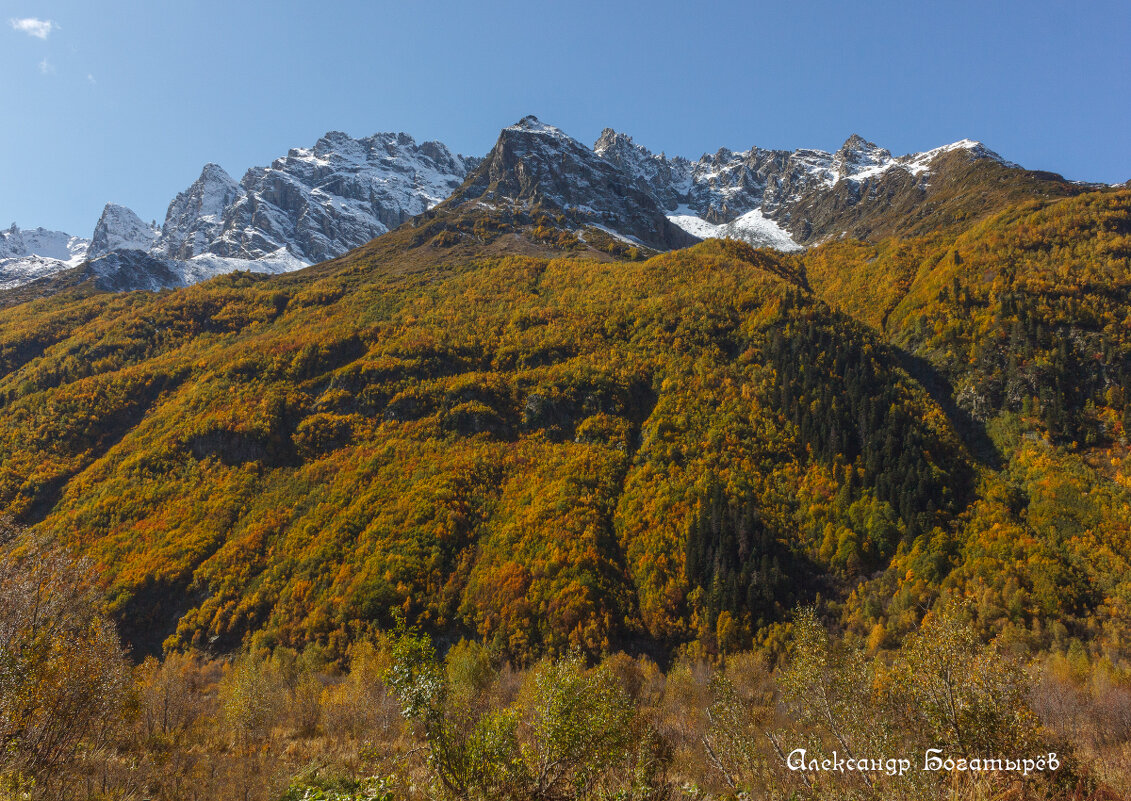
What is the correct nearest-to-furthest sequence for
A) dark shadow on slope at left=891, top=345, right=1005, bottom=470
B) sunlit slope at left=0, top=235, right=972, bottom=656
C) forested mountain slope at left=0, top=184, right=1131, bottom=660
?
forested mountain slope at left=0, top=184, right=1131, bottom=660 → sunlit slope at left=0, top=235, right=972, bottom=656 → dark shadow on slope at left=891, top=345, right=1005, bottom=470

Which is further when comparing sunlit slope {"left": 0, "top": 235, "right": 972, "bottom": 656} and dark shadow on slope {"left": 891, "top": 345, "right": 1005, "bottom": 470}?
dark shadow on slope {"left": 891, "top": 345, "right": 1005, "bottom": 470}

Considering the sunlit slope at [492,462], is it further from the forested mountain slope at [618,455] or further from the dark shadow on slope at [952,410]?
the dark shadow on slope at [952,410]

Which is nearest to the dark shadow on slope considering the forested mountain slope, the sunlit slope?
the forested mountain slope

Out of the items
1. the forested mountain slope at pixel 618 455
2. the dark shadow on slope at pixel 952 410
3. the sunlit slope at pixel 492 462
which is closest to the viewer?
the forested mountain slope at pixel 618 455

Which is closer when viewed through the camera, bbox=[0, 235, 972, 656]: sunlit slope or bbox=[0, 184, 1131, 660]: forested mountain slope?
bbox=[0, 184, 1131, 660]: forested mountain slope

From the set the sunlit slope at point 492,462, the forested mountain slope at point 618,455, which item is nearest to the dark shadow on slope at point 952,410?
the forested mountain slope at point 618,455

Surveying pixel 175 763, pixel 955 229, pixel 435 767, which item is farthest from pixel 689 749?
pixel 955 229

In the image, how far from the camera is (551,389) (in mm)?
83375

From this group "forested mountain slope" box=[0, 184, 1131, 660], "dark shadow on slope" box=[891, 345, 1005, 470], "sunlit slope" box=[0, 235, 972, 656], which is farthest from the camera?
"dark shadow on slope" box=[891, 345, 1005, 470]

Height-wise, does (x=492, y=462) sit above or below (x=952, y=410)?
below

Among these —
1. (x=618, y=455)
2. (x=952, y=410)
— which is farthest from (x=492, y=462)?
(x=952, y=410)

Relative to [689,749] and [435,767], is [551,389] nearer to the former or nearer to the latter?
[689,749]

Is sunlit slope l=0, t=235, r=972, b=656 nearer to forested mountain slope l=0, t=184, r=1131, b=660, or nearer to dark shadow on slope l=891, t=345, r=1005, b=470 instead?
forested mountain slope l=0, t=184, r=1131, b=660

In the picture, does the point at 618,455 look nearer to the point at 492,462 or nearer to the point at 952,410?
the point at 492,462
